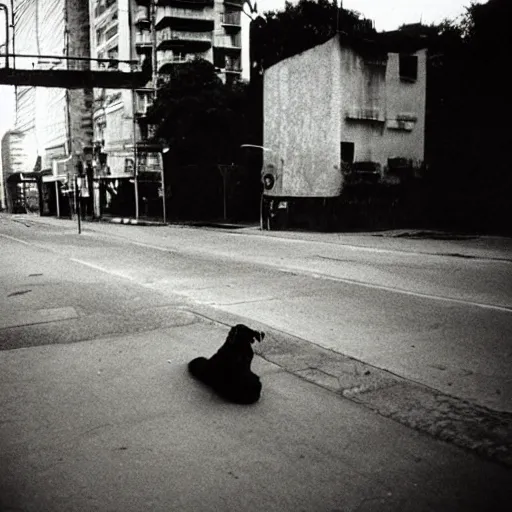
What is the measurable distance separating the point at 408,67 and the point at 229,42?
4014cm

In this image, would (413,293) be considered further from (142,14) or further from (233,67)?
(142,14)

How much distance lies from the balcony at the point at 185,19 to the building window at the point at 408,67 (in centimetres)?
3861

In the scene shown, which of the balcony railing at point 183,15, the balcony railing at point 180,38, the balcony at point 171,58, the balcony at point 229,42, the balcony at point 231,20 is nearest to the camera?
the balcony railing at point 183,15

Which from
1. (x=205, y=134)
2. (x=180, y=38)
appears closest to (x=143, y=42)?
(x=180, y=38)

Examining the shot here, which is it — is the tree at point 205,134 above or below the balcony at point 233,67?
below

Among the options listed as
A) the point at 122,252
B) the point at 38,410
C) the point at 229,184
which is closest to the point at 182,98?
the point at 229,184

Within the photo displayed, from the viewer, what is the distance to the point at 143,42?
64.1 meters

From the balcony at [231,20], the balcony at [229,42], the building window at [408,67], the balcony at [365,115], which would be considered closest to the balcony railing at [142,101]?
the balcony at [229,42]

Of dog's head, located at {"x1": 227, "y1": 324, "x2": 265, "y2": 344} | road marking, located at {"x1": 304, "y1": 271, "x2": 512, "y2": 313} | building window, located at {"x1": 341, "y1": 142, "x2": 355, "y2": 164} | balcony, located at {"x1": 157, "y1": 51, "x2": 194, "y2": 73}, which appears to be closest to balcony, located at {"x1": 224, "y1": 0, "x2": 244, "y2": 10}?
balcony, located at {"x1": 157, "y1": 51, "x2": 194, "y2": 73}

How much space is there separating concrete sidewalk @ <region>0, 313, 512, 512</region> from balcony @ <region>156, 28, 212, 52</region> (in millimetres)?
63188

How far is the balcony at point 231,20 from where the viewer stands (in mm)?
64875

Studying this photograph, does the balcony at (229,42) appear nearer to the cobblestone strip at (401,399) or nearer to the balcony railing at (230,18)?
the balcony railing at (230,18)

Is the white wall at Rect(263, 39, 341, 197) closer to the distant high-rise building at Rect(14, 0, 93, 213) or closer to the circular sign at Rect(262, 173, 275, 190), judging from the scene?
the circular sign at Rect(262, 173, 275, 190)

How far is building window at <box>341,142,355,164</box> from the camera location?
1123 inches
